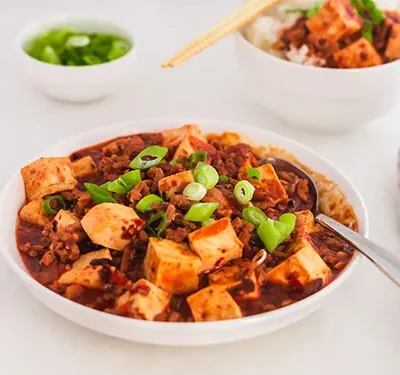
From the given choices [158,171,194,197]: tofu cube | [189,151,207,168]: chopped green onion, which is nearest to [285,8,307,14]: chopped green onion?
[189,151,207,168]: chopped green onion

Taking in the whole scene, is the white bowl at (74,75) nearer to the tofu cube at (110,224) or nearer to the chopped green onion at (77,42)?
the chopped green onion at (77,42)

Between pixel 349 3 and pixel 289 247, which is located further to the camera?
pixel 349 3

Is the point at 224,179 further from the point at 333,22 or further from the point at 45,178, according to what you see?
the point at 333,22

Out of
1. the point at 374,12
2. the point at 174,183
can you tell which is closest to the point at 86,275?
the point at 174,183

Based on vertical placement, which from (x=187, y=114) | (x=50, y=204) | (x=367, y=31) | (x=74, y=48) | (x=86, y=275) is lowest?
(x=187, y=114)

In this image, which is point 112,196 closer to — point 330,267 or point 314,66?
point 330,267

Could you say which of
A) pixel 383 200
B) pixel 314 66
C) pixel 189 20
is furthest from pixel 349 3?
pixel 189 20

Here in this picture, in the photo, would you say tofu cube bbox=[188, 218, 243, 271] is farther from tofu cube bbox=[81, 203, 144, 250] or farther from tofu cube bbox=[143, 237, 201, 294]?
tofu cube bbox=[81, 203, 144, 250]
